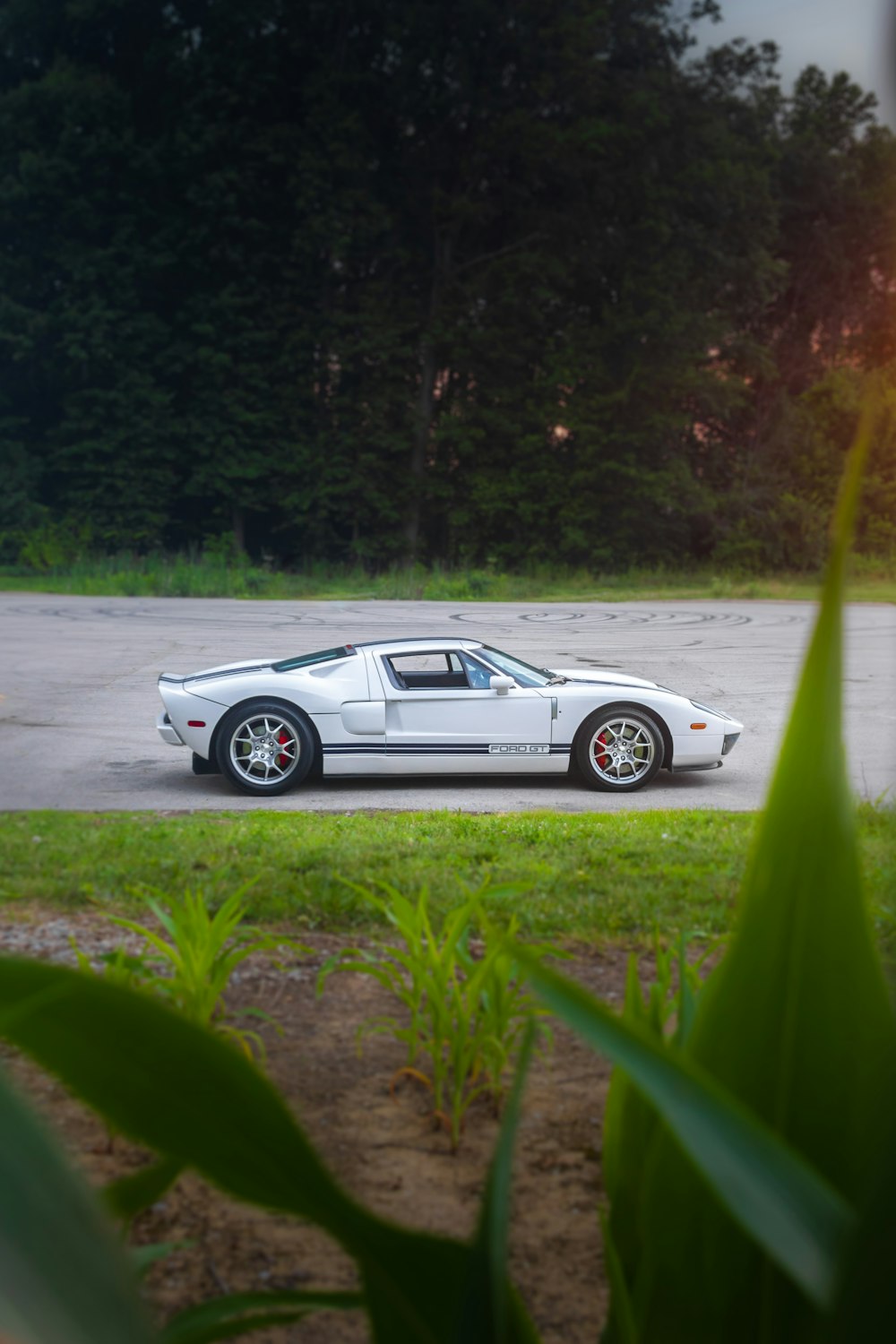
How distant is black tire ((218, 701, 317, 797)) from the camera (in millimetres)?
4375

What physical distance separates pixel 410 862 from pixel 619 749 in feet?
4.76

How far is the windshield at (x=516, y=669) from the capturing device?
452 cm

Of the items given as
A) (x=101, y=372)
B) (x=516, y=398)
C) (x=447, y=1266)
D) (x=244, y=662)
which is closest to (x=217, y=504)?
(x=101, y=372)

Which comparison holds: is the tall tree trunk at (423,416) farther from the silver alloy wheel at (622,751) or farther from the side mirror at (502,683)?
the silver alloy wheel at (622,751)

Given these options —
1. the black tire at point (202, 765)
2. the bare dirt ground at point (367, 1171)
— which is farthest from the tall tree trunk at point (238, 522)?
the bare dirt ground at point (367, 1171)

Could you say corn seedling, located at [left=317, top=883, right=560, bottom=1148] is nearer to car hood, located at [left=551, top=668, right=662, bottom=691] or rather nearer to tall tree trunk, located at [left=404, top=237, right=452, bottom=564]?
car hood, located at [left=551, top=668, right=662, bottom=691]

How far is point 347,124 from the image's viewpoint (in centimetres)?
624

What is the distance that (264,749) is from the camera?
4.46m

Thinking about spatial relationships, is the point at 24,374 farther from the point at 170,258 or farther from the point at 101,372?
the point at 170,258

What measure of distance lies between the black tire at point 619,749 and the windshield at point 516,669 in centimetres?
26

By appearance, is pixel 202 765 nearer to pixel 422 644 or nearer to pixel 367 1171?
pixel 422 644

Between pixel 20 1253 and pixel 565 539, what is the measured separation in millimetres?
6606

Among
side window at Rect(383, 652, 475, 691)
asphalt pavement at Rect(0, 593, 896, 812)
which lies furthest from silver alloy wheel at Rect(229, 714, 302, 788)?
side window at Rect(383, 652, 475, 691)

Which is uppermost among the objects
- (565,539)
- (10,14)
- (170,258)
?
(10,14)
